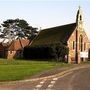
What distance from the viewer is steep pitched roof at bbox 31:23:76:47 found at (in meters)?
78.6

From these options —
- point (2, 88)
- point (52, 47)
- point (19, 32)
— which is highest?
point (19, 32)

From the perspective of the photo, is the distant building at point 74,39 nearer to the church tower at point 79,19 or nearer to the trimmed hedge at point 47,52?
the church tower at point 79,19

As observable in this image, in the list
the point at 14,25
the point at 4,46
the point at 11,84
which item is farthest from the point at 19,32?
the point at 11,84

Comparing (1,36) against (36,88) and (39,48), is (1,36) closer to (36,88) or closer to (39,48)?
(39,48)

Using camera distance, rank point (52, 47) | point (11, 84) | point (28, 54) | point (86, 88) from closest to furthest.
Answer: point (86, 88) → point (11, 84) → point (52, 47) → point (28, 54)

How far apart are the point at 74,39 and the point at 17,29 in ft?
189

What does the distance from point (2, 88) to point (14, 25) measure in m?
113

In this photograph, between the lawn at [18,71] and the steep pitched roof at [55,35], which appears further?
the steep pitched roof at [55,35]

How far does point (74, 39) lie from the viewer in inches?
3054

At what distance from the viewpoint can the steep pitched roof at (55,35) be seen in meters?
78.6

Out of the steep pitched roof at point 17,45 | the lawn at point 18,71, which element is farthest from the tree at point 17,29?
the lawn at point 18,71

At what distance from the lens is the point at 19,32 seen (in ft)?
432

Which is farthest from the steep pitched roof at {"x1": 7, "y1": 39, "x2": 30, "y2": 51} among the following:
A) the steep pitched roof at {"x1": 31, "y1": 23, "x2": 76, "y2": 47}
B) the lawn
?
the lawn

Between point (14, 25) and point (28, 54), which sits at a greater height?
point (14, 25)
